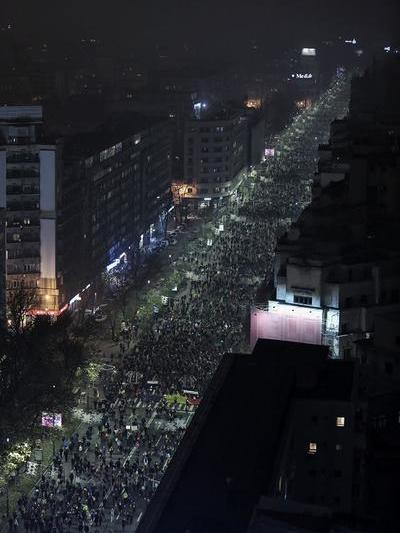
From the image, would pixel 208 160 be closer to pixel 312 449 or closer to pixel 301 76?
A: pixel 312 449

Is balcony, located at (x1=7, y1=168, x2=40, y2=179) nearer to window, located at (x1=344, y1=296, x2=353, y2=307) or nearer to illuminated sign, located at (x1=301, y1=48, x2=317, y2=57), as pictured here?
window, located at (x1=344, y1=296, x2=353, y2=307)

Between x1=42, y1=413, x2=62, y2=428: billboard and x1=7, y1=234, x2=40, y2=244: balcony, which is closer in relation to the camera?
x1=42, y1=413, x2=62, y2=428: billboard

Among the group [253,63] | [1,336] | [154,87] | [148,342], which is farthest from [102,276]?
[253,63]

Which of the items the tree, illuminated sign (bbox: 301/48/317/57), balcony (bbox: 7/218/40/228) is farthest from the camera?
illuminated sign (bbox: 301/48/317/57)

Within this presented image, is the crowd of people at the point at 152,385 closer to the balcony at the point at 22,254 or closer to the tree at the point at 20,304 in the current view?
the tree at the point at 20,304

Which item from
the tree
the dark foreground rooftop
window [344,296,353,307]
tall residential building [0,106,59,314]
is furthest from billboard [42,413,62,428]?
tall residential building [0,106,59,314]

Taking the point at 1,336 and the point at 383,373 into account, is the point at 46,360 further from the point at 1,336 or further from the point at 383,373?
the point at 383,373

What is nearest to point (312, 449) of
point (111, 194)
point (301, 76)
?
point (111, 194)

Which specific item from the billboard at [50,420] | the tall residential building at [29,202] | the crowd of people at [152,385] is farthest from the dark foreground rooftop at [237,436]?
the tall residential building at [29,202]
